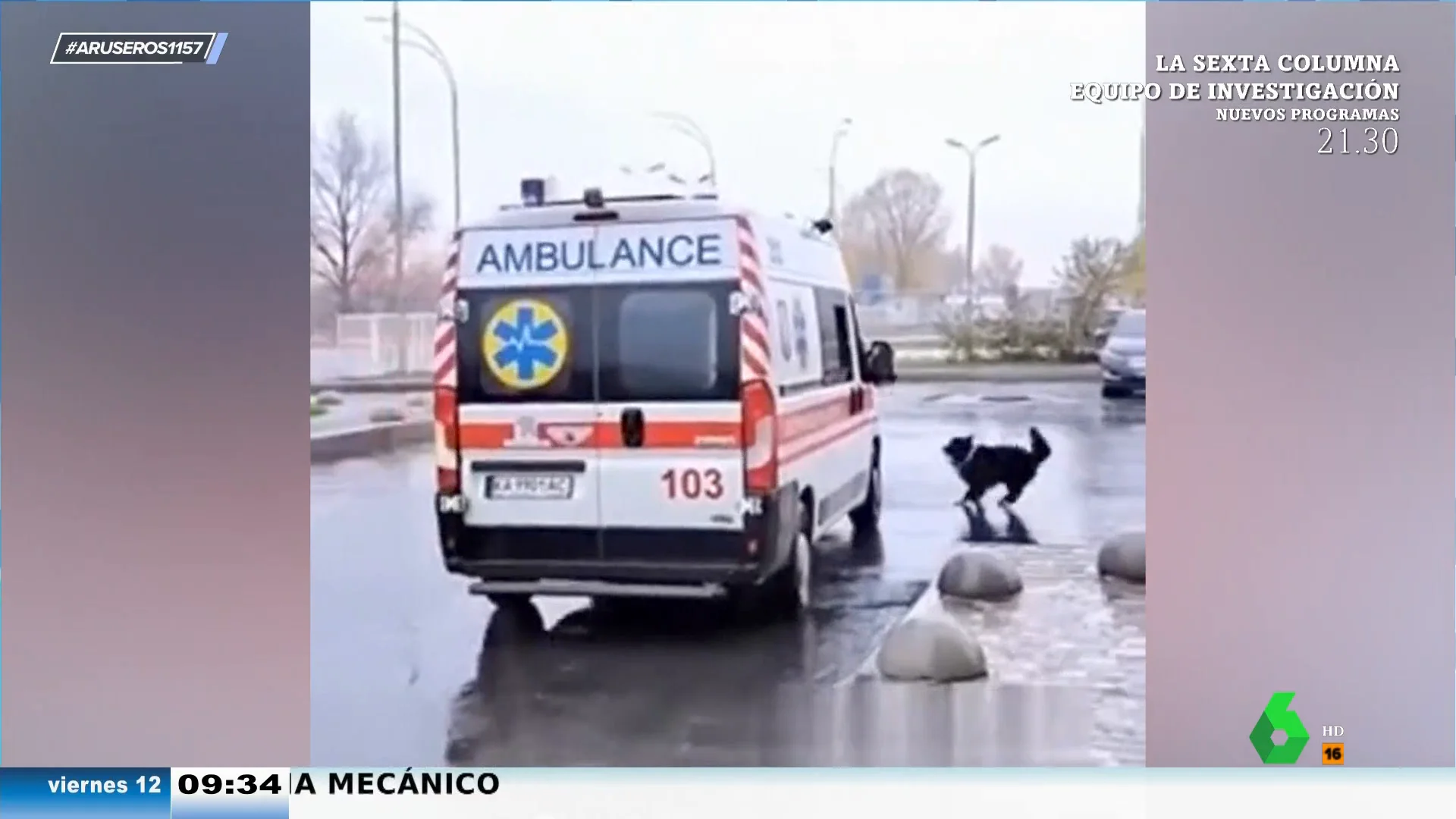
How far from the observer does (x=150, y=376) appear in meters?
2.77

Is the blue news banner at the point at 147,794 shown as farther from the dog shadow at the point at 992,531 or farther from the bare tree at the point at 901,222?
the bare tree at the point at 901,222

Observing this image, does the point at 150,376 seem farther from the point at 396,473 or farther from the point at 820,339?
the point at 820,339

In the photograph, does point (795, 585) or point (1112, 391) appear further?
point (795, 585)

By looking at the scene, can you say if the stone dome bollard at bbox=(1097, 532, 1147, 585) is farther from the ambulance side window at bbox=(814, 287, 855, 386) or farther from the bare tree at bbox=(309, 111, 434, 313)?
the bare tree at bbox=(309, 111, 434, 313)

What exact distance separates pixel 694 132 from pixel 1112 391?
0.93 m

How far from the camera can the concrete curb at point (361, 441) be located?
276 centimetres

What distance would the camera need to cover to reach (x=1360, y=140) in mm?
2701

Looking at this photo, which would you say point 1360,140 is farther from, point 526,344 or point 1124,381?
point 526,344

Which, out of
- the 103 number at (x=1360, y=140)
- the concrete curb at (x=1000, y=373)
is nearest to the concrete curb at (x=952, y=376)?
the concrete curb at (x=1000, y=373)

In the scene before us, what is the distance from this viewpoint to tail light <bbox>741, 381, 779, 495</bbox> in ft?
9.07

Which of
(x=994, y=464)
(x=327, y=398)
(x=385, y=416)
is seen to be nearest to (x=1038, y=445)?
(x=994, y=464)

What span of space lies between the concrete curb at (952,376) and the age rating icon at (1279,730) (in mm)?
687

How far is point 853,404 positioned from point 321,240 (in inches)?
42.1

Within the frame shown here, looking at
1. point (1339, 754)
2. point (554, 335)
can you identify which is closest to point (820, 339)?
point (554, 335)
